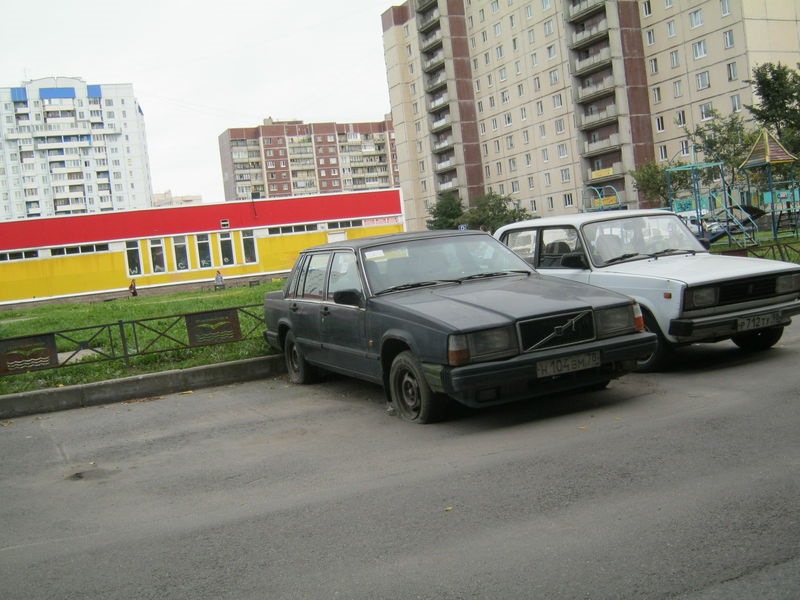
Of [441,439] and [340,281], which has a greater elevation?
[340,281]

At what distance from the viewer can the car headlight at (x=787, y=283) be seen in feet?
26.8

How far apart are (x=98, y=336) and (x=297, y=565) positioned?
8538mm

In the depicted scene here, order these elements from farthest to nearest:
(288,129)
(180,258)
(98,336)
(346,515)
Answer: (288,129) < (180,258) < (98,336) < (346,515)

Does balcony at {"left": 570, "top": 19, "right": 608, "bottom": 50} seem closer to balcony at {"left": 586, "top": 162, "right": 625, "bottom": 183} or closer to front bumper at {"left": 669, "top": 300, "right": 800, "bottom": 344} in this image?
balcony at {"left": 586, "top": 162, "right": 625, "bottom": 183}

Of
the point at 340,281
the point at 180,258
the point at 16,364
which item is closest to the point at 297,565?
the point at 340,281

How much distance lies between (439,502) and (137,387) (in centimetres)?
658

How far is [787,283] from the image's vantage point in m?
8.23

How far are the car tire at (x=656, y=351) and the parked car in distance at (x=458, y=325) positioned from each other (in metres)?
1.12

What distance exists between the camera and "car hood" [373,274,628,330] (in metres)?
6.49

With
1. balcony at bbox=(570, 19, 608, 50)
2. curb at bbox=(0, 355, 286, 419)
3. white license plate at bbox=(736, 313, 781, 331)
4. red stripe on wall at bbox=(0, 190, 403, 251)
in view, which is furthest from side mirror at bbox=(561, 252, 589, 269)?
balcony at bbox=(570, 19, 608, 50)

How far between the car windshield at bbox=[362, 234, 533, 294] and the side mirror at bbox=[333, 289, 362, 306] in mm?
180

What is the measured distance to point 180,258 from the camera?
5456cm

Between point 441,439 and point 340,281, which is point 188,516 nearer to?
point 441,439

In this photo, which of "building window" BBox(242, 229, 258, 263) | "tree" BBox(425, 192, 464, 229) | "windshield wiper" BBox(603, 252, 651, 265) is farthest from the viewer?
"tree" BBox(425, 192, 464, 229)
